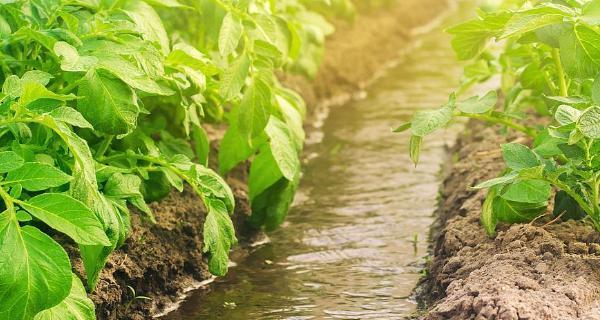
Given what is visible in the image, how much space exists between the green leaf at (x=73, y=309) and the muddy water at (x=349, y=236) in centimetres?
77

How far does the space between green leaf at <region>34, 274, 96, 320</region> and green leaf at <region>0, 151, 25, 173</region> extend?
34 centimetres

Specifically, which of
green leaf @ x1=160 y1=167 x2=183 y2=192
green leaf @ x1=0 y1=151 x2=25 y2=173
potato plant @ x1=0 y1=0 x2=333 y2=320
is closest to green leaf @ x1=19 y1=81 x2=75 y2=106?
potato plant @ x1=0 y1=0 x2=333 y2=320

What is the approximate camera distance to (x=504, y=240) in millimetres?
3434

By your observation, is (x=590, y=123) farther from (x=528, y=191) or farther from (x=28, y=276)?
(x=28, y=276)

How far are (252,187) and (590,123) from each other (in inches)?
57.2

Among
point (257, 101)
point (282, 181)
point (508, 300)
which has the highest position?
point (257, 101)

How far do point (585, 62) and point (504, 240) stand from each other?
594mm

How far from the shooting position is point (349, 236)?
14.6 feet

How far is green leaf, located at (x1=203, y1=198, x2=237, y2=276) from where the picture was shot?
Result: 3.44 m

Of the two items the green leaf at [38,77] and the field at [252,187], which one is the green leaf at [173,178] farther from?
the green leaf at [38,77]

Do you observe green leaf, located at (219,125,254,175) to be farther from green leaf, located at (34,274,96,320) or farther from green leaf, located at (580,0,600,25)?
green leaf, located at (580,0,600,25)

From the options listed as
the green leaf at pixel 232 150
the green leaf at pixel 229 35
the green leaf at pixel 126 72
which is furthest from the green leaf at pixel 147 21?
the green leaf at pixel 232 150

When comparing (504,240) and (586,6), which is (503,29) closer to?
(586,6)

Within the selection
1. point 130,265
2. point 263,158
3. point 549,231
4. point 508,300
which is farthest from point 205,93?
point 508,300
